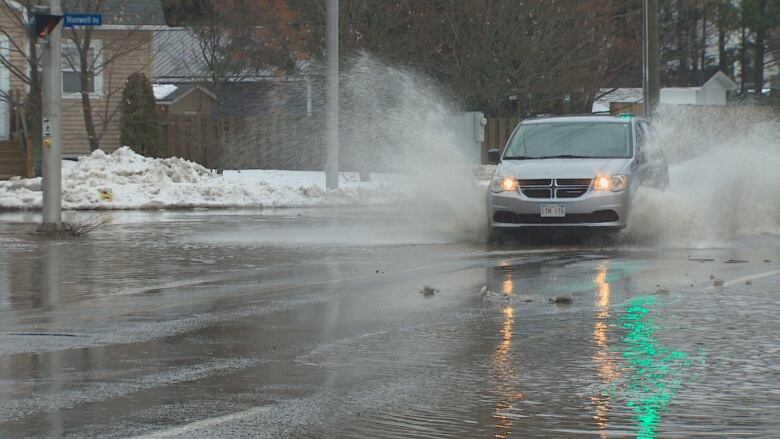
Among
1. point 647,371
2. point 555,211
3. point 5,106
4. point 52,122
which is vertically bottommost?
point 647,371

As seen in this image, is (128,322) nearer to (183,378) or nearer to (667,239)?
(183,378)

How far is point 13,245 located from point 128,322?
325 inches

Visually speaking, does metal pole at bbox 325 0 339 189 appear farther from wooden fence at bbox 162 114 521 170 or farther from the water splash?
wooden fence at bbox 162 114 521 170

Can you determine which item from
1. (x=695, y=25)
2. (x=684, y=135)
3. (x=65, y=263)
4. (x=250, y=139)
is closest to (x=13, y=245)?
(x=65, y=263)

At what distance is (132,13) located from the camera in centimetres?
4562

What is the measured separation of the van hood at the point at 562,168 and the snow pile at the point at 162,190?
11.0 m

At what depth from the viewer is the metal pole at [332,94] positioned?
31.7 m

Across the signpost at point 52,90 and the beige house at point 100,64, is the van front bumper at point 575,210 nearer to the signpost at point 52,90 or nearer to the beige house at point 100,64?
the signpost at point 52,90

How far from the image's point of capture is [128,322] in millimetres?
11789

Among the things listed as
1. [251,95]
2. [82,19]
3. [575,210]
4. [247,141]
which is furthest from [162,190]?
[251,95]

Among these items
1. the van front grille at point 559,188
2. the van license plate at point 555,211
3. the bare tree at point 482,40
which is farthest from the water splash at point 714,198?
the bare tree at point 482,40

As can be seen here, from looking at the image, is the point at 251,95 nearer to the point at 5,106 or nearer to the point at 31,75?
the point at 5,106

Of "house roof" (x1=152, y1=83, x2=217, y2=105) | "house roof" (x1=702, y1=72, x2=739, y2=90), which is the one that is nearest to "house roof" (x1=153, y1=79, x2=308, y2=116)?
"house roof" (x1=152, y1=83, x2=217, y2=105)

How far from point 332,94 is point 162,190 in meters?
4.19
